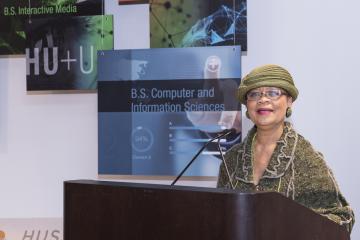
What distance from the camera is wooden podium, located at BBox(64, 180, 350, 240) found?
772 millimetres

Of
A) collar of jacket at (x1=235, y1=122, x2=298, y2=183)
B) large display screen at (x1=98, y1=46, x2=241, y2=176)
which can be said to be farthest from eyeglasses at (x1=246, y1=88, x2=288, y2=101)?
large display screen at (x1=98, y1=46, x2=241, y2=176)

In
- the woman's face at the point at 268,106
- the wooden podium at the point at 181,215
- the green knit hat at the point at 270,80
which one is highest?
the green knit hat at the point at 270,80

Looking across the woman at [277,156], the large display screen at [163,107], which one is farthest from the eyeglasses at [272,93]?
the large display screen at [163,107]

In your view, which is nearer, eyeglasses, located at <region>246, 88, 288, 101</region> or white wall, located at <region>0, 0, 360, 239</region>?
eyeglasses, located at <region>246, 88, 288, 101</region>

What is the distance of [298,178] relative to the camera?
1323 millimetres

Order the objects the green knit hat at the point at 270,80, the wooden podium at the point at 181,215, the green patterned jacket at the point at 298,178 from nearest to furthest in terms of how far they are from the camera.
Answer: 1. the wooden podium at the point at 181,215
2. the green patterned jacket at the point at 298,178
3. the green knit hat at the point at 270,80

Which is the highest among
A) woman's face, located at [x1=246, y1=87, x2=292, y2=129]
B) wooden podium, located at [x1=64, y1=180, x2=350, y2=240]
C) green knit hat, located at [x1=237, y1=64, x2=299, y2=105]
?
green knit hat, located at [x1=237, y1=64, x2=299, y2=105]

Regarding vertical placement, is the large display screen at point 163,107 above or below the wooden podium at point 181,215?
above

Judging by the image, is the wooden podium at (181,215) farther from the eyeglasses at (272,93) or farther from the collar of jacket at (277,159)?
the eyeglasses at (272,93)

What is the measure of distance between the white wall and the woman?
48 cm

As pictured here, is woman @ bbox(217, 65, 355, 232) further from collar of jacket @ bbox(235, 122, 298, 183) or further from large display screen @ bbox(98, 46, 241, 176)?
large display screen @ bbox(98, 46, 241, 176)

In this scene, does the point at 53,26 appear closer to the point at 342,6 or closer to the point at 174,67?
the point at 174,67

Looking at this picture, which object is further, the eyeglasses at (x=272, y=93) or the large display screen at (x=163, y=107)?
the large display screen at (x=163, y=107)

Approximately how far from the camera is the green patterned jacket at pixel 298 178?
127 centimetres
